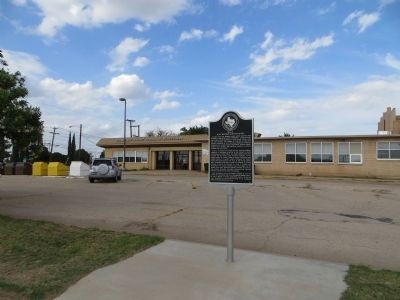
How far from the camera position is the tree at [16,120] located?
12.9 metres

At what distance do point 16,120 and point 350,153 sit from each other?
33.7 metres

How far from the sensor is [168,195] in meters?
19.7

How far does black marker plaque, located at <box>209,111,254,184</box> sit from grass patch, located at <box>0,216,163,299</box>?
6.72 ft

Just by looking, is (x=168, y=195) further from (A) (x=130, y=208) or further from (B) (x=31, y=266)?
(B) (x=31, y=266)

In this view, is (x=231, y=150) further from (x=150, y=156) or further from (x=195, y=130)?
(x=195, y=130)

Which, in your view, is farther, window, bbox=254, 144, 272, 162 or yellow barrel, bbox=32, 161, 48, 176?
window, bbox=254, 144, 272, 162

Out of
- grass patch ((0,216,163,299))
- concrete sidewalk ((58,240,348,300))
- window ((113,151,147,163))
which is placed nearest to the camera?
concrete sidewalk ((58,240,348,300))

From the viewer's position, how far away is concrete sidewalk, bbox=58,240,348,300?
571cm

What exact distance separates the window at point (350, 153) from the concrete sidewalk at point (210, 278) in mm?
35474

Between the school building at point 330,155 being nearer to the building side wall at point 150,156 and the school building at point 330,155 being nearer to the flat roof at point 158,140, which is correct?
the flat roof at point 158,140

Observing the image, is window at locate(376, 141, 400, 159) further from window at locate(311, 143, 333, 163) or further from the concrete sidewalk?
the concrete sidewalk

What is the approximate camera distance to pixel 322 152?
138ft

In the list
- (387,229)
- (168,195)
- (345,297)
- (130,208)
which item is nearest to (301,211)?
(387,229)

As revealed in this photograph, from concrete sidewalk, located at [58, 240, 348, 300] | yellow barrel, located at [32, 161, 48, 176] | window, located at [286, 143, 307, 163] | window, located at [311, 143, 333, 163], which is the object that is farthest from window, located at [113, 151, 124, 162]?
concrete sidewalk, located at [58, 240, 348, 300]
